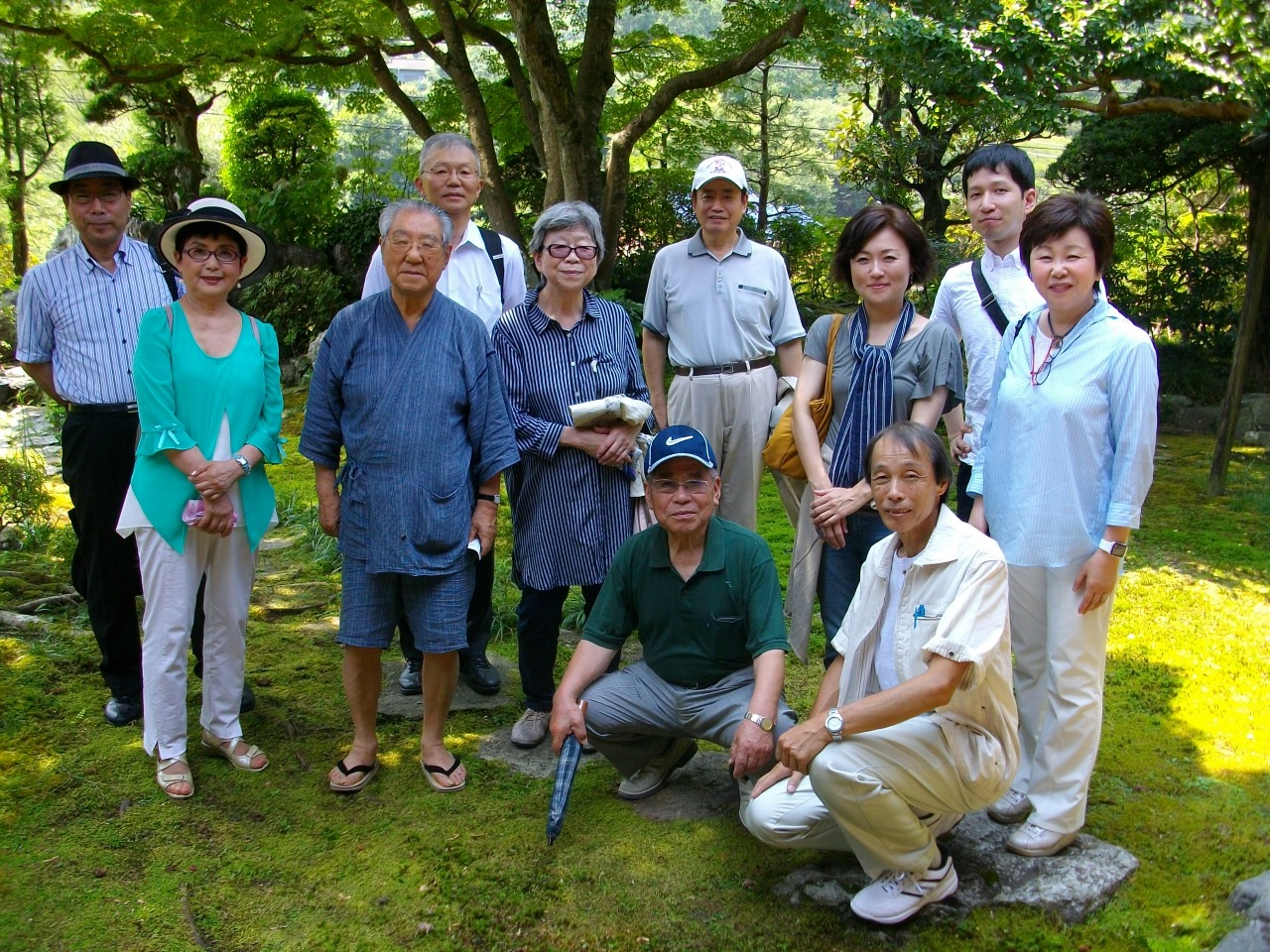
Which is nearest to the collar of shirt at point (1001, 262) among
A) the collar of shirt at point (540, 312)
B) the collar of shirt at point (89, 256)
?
the collar of shirt at point (540, 312)

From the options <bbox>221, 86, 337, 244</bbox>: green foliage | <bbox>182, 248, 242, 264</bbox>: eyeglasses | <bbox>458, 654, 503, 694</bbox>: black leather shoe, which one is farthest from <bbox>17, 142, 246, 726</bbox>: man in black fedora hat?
<bbox>221, 86, 337, 244</bbox>: green foliage

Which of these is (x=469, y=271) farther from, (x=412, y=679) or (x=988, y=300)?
(x=988, y=300)

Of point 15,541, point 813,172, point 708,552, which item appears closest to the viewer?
point 708,552

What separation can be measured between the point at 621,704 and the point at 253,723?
159 centimetres

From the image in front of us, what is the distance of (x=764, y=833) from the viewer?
2.77 meters

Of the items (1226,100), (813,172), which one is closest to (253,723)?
(1226,100)

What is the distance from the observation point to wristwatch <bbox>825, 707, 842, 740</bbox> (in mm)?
2553

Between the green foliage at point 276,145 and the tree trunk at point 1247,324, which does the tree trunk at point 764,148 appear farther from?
the tree trunk at point 1247,324

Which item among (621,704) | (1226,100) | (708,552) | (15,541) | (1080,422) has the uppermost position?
(1226,100)

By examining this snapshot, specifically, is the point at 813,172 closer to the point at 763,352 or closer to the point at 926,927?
the point at 763,352

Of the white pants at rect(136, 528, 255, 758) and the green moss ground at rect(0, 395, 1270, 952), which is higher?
the white pants at rect(136, 528, 255, 758)

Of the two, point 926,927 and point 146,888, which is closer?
point 926,927

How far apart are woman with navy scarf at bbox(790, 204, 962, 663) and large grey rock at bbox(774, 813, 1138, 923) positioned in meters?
0.65

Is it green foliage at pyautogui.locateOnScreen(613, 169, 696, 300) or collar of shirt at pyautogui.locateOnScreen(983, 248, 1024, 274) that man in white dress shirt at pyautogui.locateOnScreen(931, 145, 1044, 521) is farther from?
green foliage at pyautogui.locateOnScreen(613, 169, 696, 300)
